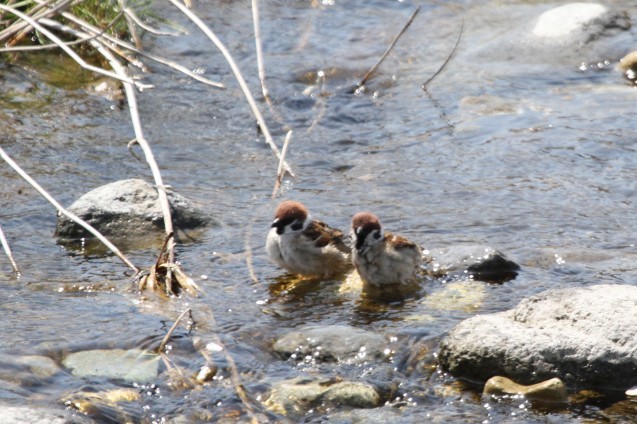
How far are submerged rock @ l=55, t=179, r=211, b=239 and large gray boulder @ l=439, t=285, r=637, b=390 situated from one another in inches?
107

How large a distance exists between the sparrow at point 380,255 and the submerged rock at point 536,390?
1565 millimetres

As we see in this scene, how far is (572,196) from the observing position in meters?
8.10

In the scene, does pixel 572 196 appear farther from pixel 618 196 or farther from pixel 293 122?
pixel 293 122

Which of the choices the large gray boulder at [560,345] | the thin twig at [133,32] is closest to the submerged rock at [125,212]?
the large gray boulder at [560,345]

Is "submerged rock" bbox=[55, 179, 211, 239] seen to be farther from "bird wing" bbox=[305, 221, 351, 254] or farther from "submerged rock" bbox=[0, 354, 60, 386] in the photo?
"submerged rock" bbox=[0, 354, 60, 386]

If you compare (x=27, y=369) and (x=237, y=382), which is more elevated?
(x=27, y=369)

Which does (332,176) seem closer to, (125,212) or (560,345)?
(125,212)

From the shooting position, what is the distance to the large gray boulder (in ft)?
17.1

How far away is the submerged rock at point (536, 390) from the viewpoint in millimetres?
5129

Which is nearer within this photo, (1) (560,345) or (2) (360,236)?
(1) (560,345)

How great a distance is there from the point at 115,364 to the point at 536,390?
2.09 m

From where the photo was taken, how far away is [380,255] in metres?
A: 6.66

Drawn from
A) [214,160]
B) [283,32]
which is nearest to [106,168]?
[214,160]

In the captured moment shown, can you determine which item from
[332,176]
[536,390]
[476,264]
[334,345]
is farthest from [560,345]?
[332,176]
